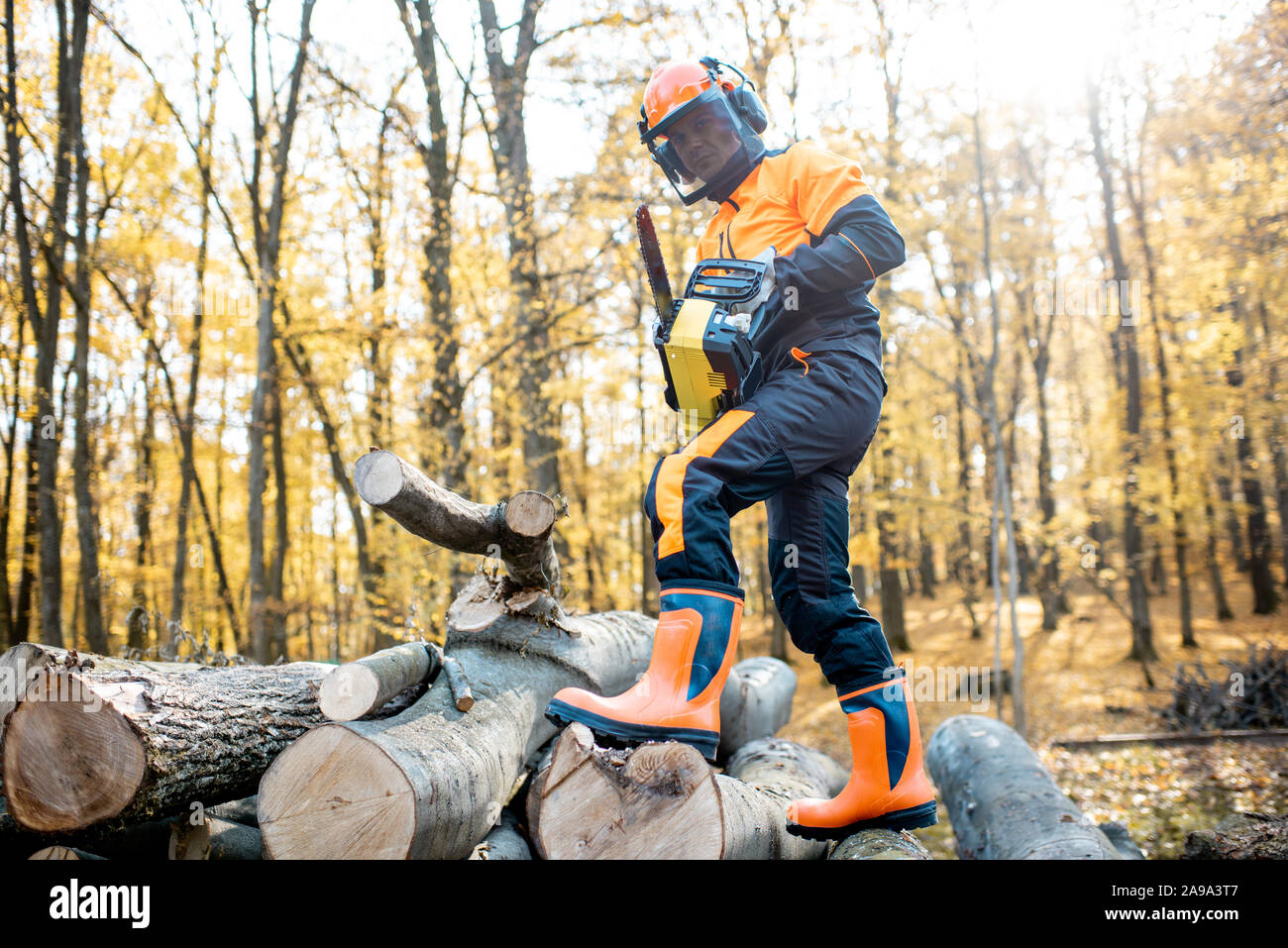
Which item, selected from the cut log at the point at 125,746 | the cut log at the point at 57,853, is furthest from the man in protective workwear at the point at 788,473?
the cut log at the point at 57,853

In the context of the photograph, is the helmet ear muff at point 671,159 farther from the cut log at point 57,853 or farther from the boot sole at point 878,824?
the cut log at point 57,853

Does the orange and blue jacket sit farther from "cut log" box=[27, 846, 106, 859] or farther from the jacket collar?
"cut log" box=[27, 846, 106, 859]

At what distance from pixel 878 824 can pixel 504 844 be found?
1.31m

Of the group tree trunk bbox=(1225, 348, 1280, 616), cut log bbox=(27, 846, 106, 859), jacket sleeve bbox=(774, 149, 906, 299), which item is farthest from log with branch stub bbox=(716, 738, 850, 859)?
tree trunk bbox=(1225, 348, 1280, 616)

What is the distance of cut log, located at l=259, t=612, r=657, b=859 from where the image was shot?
2.07 meters

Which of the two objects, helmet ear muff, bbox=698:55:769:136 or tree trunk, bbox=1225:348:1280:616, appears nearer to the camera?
helmet ear muff, bbox=698:55:769:136

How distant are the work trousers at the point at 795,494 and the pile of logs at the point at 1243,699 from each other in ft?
31.3

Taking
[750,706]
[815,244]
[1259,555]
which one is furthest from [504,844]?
[1259,555]

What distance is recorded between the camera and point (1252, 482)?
57.5 ft

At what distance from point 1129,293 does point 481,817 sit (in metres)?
17.1

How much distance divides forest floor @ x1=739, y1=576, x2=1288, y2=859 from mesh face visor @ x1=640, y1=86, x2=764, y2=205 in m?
3.38

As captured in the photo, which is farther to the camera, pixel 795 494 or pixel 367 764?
pixel 795 494

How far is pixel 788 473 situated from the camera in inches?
99.3

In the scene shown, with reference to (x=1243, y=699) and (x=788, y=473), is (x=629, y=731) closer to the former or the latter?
(x=788, y=473)
